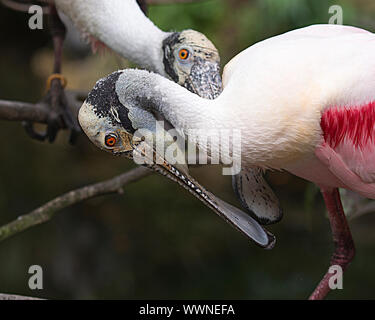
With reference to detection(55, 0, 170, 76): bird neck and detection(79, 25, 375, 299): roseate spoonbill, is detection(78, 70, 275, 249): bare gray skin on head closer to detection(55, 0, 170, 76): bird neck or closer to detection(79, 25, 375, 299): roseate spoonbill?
detection(79, 25, 375, 299): roseate spoonbill

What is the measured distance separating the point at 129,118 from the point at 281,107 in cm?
35

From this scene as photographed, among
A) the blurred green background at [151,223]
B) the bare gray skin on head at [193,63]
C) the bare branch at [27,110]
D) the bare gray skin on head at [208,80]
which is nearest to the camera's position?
the bare gray skin on head at [208,80]

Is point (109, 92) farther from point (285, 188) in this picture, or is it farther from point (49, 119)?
point (285, 188)

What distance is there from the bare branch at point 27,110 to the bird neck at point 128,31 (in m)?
0.33

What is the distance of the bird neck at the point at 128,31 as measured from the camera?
2.28m

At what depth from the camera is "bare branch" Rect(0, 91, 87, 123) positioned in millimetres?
2059

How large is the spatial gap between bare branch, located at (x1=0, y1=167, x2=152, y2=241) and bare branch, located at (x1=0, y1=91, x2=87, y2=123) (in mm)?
292

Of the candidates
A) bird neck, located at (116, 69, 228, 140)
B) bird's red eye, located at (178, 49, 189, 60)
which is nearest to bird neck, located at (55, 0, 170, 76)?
bird's red eye, located at (178, 49, 189, 60)

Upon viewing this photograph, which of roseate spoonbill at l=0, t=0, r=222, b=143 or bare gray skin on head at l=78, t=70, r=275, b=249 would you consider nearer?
bare gray skin on head at l=78, t=70, r=275, b=249

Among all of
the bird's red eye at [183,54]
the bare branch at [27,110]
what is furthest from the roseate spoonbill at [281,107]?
the bare branch at [27,110]

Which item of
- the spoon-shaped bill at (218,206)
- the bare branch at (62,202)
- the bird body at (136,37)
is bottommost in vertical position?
the spoon-shaped bill at (218,206)

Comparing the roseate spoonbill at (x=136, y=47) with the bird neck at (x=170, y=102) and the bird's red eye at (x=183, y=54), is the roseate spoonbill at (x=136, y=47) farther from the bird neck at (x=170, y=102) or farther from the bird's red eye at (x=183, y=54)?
the bird neck at (x=170, y=102)

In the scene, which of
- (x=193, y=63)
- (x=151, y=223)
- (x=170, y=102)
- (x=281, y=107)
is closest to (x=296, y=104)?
(x=281, y=107)

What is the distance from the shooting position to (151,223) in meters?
4.59
